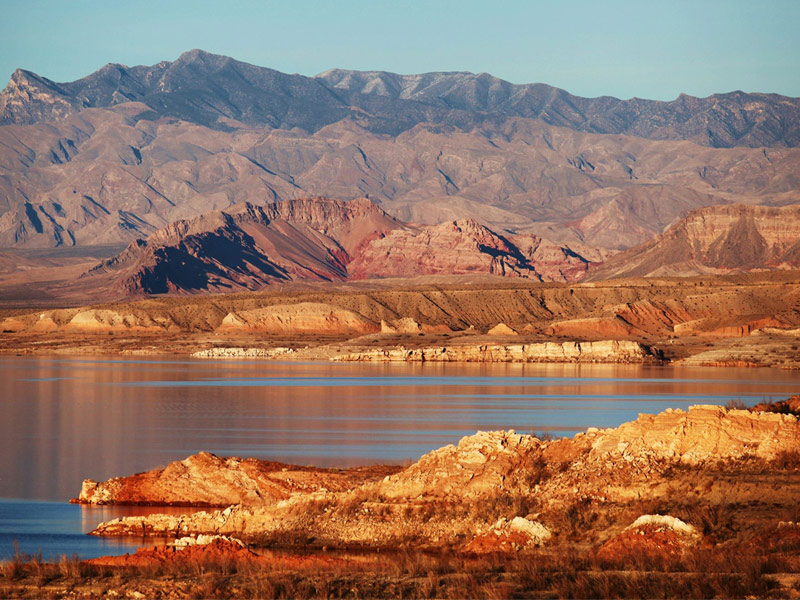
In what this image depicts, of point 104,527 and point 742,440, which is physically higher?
point 742,440

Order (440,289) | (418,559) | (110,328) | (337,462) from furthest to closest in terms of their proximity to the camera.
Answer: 1. (440,289)
2. (110,328)
3. (337,462)
4. (418,559)

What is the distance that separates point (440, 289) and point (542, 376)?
76991 mm

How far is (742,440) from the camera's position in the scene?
22.5 m

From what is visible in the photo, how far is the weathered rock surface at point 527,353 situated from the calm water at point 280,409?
10.4m

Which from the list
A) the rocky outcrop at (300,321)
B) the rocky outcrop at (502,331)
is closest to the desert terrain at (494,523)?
the rocky outcrop at (502,331)

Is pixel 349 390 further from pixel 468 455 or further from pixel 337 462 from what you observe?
pixel 468 455

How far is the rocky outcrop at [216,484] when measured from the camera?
24.6 m

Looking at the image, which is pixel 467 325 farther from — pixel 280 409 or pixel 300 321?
pixel 280 409

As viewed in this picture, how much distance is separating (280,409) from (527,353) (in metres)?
56.7

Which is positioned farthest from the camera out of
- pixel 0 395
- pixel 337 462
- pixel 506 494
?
pixel 0 395

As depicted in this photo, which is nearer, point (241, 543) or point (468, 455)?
point (241, 543)

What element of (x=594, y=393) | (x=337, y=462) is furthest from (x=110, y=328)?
(x=337, y=462)

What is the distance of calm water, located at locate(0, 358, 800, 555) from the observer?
108 feet

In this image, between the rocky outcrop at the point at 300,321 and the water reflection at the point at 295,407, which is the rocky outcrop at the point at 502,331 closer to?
the rocky outcrop at the point at 300,321
